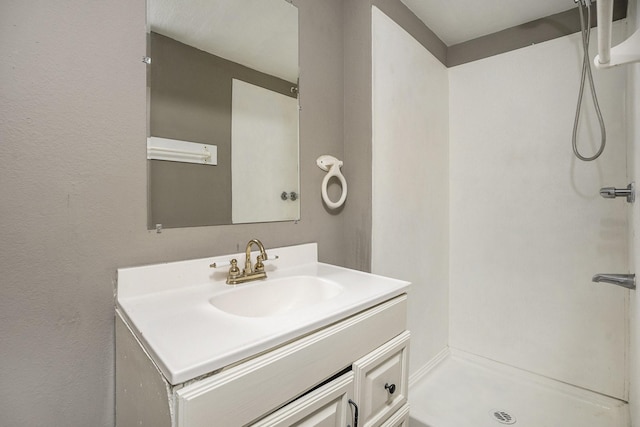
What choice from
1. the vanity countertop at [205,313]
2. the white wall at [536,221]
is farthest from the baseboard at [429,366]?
the vanity countertop at [205,313]

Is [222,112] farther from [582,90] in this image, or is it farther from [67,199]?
[582,90]

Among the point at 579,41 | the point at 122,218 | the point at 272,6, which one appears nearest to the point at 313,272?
the point at 122,218

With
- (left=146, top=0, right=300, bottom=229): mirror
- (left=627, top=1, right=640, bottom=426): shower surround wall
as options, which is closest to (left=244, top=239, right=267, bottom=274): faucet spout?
(left=146, top=0, right=300, bottom=229): mirror

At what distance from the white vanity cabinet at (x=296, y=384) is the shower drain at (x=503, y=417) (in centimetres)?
74

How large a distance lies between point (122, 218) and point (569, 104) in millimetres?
2082

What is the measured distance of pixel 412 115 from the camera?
5.18 feet

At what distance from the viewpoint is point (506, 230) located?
5.72 feet

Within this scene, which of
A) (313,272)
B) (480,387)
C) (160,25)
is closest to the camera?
(160,25)

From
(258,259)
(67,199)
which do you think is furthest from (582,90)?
(67,199)

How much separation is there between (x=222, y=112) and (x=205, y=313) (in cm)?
68

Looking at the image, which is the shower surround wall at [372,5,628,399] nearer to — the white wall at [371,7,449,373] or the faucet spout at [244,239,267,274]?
the white wall at [371,7,449,373]

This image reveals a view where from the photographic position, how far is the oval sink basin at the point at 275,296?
35.0 inches

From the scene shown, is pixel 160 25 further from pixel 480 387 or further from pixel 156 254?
pixel 480 387

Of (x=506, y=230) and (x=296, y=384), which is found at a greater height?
(x=506, y=230)
